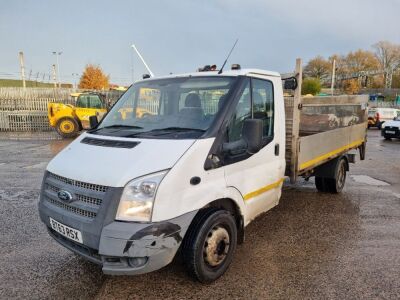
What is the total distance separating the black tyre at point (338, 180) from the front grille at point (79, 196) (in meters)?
5.09

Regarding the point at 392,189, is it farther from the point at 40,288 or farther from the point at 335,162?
the point at 40,288

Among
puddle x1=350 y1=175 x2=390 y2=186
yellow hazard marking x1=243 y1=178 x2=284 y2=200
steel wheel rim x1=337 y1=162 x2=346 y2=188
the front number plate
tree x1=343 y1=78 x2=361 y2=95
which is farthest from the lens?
tree x1=343 y1=78 x2=361 y2=95

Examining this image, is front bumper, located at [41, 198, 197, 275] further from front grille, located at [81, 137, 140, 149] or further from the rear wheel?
the rear wheel

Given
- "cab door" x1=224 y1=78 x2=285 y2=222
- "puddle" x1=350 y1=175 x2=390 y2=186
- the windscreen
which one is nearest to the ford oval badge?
the windscreen

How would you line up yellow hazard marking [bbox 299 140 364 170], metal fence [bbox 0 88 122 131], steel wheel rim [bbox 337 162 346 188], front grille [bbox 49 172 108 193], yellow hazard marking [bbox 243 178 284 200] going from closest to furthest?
front grille [bbox 49 172 108 193] < yellow hazard marking [bbox 243 178 284 200] < yellow hazard marking [bbox 299 140 364 170] < steel wheel rim [bbox 337 162 346 188] < metal fence [bbox 0 88 122 131]

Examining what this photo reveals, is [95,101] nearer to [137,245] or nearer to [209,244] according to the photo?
[209,244]

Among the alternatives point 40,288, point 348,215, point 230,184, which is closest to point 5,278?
point 40,288

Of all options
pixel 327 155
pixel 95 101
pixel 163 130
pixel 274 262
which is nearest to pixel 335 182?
pixel 327 155

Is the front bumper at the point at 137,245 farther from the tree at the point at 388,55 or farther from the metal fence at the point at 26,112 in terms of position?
the tree at the point at 388,55

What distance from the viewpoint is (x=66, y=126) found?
705 inches

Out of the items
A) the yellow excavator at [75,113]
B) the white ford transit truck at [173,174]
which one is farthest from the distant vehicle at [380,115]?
the white ford transit truck at [173,174]

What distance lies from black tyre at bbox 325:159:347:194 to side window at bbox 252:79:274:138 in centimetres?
303

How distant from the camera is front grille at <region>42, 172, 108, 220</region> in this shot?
2.89 m

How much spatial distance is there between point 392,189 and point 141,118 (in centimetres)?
629
